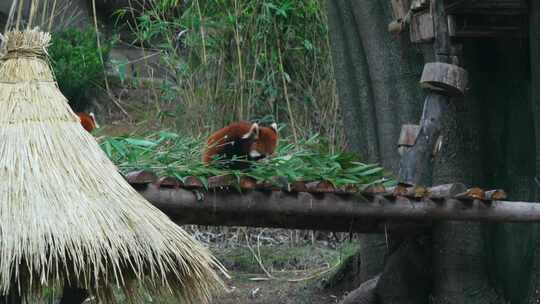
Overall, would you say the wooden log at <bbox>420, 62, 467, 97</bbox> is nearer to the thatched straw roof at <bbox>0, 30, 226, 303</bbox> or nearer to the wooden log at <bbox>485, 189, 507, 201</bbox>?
the wooden log at <bbox>485, 189, 507, 201</bbox>

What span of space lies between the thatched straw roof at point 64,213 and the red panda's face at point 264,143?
1285 millimetres

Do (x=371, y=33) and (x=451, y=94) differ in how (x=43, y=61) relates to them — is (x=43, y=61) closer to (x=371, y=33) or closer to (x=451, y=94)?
(x=451, y=94)

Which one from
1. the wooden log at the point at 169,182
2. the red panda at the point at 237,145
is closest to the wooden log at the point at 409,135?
the red panda at the point at 237,145

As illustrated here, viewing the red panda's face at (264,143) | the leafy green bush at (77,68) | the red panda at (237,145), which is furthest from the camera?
the leafy green bush at (77,68)

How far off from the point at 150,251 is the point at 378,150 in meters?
3.23

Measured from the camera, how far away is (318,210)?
5.60 metres

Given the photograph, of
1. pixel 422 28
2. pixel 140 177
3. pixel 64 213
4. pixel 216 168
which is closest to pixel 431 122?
pixel 422 28

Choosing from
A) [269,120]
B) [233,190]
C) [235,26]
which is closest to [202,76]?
[235,26]

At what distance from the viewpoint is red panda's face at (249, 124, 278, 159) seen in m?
5.70

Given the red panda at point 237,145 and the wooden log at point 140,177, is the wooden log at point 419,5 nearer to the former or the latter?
the red panda at point 237,145

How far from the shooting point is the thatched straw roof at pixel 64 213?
404 centimetres

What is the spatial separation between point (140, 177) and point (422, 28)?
2094mm

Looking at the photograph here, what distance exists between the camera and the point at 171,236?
4.38 m

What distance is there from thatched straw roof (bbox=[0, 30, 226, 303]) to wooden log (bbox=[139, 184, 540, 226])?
75 centimetres
